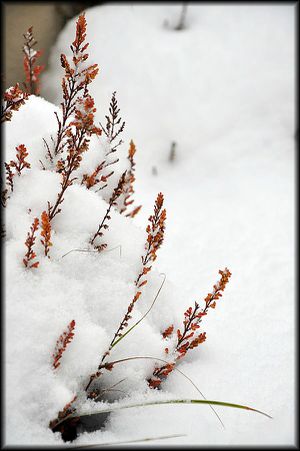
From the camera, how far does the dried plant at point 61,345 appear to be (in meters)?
1.35

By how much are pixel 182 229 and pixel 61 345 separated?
1.94 metres

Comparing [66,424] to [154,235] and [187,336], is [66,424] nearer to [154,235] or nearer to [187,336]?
[187,336]

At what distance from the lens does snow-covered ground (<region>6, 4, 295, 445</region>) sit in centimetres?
151

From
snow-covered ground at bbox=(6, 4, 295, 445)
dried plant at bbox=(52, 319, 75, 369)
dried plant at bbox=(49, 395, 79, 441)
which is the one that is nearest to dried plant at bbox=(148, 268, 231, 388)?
snow-covered ground at bbox=(6, 4, 295, 445)

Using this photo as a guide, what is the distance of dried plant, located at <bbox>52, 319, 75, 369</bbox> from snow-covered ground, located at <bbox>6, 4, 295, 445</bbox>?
0.04 metres

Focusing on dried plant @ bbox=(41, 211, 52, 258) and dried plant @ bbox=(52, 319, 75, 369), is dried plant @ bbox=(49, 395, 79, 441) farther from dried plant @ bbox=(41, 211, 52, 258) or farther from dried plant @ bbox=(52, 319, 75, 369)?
dried plant @ bbox=(41, 211, 52, 258)

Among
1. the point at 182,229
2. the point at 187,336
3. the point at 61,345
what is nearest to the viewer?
the point at 61,345

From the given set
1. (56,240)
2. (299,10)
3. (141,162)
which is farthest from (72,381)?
(299,10)

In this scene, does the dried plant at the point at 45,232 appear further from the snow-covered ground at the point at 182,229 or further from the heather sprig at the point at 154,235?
the heather sprig at the point at 154,235

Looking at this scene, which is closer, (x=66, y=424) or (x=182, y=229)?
(x=66, y=424)

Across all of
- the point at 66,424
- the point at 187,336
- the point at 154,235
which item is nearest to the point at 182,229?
the point at 154,235

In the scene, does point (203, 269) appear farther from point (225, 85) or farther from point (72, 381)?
point (225, 85)

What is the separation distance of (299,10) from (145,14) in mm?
2092

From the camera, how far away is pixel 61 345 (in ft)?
4.58
